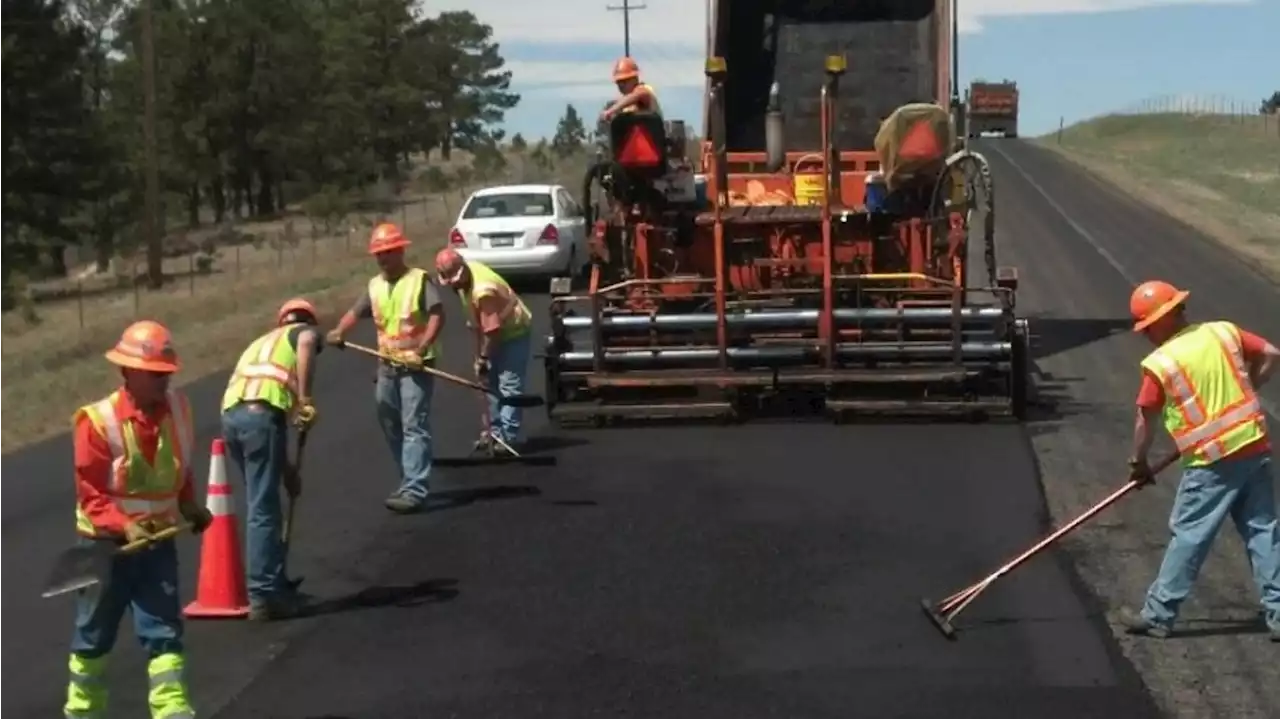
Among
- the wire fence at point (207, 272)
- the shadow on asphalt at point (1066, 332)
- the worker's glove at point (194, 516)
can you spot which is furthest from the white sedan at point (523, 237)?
the worker's glove at point (194, 516)

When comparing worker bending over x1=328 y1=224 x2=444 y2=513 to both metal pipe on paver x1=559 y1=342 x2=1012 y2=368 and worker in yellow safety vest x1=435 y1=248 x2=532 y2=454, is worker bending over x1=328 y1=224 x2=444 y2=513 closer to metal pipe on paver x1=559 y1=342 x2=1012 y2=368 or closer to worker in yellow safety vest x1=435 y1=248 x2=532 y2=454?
worker in yellow safety vest x1=435 y1=248 x2=532 y2=454

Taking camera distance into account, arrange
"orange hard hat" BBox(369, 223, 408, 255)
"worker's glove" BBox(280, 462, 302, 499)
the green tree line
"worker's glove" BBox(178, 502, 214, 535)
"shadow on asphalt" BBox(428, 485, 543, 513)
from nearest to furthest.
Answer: "worker's glove" BBox(178, 502, 214, 535) < "worker's glove" BBox(280, 462, 302, 499) < "orange hard hat" BBox(369, 223, 408, 255) < "shadow on asphalt" BBox(428, 485, 543, 513) < the green tree line

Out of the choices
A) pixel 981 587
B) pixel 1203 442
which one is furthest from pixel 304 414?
pixel 1203 442

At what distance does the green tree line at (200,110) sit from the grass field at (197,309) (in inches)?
79.1

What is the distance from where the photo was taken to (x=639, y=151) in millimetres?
14695

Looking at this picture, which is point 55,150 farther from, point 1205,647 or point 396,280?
point 1205,647

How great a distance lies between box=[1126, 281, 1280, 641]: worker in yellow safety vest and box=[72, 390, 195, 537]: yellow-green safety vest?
12.9 feet

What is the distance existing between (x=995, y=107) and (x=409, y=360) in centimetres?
7171

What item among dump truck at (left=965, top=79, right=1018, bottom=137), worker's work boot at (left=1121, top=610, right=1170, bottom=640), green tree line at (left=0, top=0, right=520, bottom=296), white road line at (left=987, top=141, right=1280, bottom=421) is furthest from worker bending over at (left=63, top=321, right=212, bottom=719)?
dump truck at (left=965, top=79, right=1018, bottom=137)

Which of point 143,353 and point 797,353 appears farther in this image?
point 797,353

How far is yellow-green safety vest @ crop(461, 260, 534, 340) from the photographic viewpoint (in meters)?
13.3

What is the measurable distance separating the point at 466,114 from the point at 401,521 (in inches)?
2677

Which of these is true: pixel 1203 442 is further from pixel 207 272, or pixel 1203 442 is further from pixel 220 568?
pixel 207 272

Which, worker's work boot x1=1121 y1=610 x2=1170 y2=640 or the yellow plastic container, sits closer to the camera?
worker's work boot x1=1121 y1=610 x2=1170 y2=640
